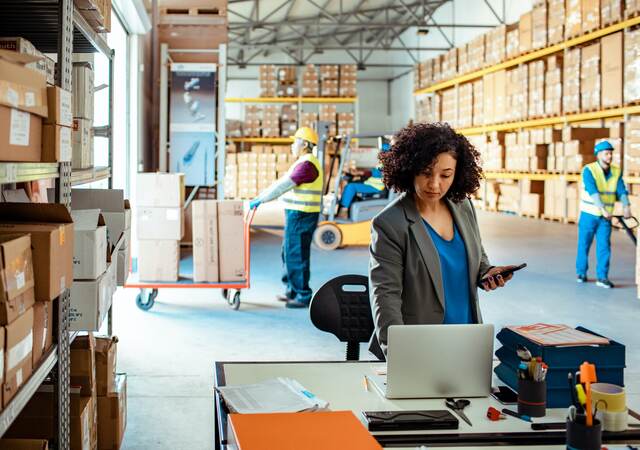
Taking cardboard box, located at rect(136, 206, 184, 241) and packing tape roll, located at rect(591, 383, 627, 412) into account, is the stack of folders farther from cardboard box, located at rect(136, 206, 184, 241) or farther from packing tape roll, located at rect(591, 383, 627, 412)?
cardboard box, located at rect(136, 206, 184, 241)

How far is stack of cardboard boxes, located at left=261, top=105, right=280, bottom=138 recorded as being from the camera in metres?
23.6

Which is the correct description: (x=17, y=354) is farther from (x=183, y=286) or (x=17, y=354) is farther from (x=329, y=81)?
(x=329, y=81)

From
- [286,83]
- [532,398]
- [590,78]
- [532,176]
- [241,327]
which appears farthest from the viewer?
[286,83]

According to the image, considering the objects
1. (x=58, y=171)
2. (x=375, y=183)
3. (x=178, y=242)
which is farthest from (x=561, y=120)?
(x=58, y=171)

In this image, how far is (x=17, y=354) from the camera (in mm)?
2201

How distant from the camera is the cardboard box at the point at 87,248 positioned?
3.05 meters

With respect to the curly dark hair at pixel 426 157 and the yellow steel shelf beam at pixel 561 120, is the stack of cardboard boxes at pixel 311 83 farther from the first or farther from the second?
the curly dark hair at pixel 426 157

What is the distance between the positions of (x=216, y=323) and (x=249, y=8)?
774 inches

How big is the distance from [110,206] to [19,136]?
1669 millimetres

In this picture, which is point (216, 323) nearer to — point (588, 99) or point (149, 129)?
point (149, 129)

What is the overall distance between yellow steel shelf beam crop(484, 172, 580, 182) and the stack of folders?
13554 mm

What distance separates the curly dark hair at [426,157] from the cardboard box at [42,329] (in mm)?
1444

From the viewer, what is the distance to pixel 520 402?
2.41 m

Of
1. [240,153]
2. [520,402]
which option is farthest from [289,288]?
[240,153]
